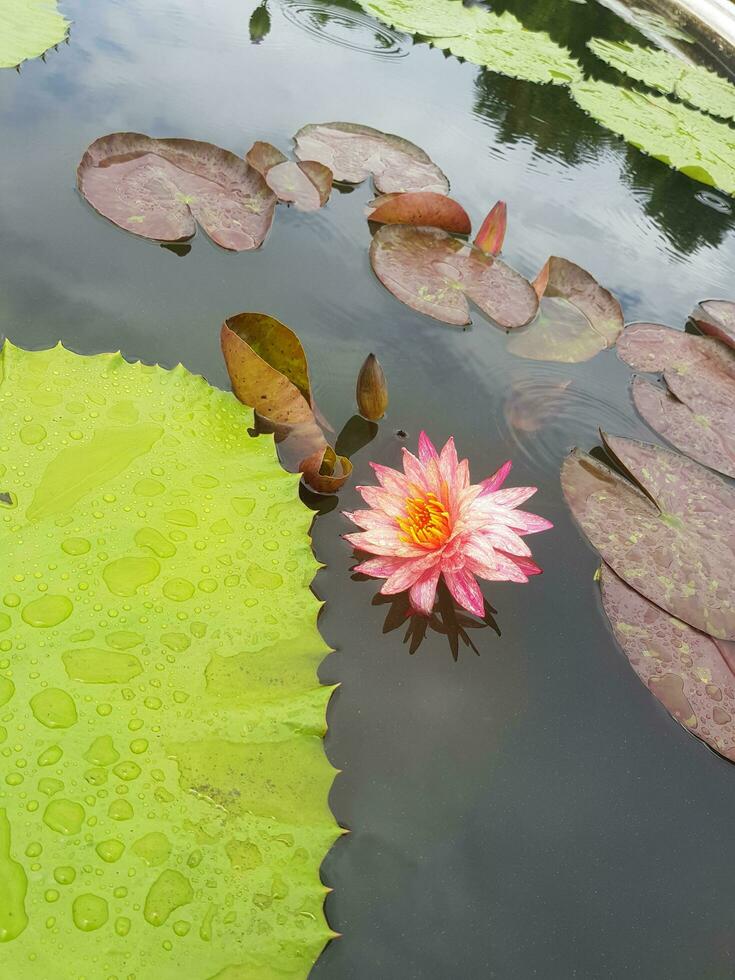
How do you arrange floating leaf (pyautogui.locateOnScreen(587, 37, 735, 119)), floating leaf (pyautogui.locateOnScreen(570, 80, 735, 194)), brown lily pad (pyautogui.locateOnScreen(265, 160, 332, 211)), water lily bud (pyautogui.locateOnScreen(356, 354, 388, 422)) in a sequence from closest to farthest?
water lily bud (pyautogui.locateOnScreen(356, 354, 388, 422)) → brown lily pad (pyautogui.locateOnScreen(265, 160, 332, 211)) → floating leaf (pyautogui.locateOnScreen(570, 80, 735, 194)) → floating leaf (pyautogui.locateOnScreen(587, 37, 735, 119))

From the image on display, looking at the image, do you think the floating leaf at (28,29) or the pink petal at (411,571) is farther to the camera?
the floating leaf at (28,29)

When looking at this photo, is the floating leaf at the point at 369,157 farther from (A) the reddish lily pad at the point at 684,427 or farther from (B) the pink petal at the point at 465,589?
(B) the pink petal at the point at 465,589

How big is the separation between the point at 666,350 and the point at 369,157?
1.63 meters

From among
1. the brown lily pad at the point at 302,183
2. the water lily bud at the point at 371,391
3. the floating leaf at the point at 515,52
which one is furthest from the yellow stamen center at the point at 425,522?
the floating leaf at the point at 515,52

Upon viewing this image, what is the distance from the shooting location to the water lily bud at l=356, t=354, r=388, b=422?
1798 millimetres

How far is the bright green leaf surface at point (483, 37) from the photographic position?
4.39 m

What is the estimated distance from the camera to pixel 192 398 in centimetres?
168

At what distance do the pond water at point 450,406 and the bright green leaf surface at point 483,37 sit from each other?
1.28 feet

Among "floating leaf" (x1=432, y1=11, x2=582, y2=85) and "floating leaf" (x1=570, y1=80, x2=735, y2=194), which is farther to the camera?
"floating leaf" (x1=432, y1=11, x2=582, y2=85)

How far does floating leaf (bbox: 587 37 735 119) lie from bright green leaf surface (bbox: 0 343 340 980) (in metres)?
4.81

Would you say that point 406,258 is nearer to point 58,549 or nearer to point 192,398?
point 192,398

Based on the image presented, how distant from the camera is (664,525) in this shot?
1.79m

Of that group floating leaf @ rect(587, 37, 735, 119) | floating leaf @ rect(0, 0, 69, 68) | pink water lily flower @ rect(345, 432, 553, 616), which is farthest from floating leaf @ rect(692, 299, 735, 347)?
floating leaf @ rect(0, 0, 69, 68)

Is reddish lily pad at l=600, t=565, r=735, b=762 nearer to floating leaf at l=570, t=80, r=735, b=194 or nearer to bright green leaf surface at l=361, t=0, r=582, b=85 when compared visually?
floating leaf at l=570, t=80, r=735, b=194
